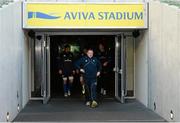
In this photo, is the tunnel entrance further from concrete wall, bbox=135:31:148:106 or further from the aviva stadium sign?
the aviva stadium sign

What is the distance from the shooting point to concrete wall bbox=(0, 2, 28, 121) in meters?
9.54

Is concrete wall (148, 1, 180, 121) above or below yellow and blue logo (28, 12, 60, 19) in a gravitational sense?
below

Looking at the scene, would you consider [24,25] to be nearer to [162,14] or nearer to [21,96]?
[21,96]

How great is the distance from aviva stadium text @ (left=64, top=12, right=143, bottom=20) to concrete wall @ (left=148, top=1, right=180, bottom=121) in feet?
1.79

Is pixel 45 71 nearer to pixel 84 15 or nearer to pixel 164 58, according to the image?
pixel 84 15

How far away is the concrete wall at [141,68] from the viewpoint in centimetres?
1345

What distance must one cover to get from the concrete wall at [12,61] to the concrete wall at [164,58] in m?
3.69

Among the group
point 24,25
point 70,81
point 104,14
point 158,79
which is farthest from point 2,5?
point 70,81

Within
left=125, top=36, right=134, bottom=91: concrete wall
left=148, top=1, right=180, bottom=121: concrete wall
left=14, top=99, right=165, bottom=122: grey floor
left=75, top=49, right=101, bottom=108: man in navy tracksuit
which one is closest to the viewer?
left=148, top=1, right=180, bottom=121: concrete wall

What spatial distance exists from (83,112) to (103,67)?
4.18 m

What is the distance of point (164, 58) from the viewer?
11016mm

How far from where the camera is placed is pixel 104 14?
43.4 feet

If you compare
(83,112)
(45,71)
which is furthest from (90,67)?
(45,71)

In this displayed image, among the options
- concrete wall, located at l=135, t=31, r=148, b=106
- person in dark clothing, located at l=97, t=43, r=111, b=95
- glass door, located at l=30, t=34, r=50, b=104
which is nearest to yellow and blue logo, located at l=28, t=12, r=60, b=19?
glass door, located at l=30, t=34, r=50, b=104
